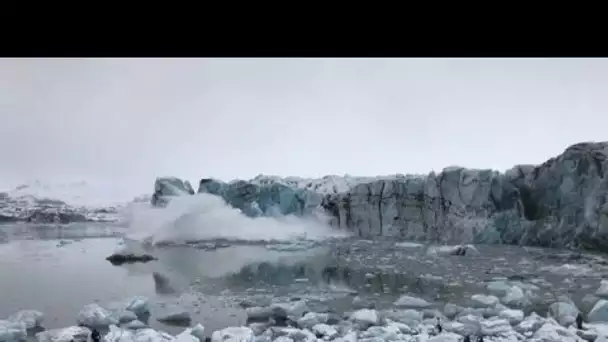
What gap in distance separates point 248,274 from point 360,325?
472mm

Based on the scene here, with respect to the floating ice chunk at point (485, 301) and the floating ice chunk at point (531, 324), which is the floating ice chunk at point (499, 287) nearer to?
the floating ice chunk at point (485, 301)

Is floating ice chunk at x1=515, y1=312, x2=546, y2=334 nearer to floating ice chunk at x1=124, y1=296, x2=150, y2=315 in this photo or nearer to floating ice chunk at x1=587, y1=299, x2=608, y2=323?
floating ice chunk at x1=587, y1=299, x2=608, y2=323

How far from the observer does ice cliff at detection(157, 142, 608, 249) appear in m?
1.82

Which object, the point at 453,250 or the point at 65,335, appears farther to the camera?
the point at 453,250

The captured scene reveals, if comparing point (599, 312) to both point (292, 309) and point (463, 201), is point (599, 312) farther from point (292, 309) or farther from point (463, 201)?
point (292, 309)

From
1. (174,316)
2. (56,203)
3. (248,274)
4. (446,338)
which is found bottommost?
(446,338)

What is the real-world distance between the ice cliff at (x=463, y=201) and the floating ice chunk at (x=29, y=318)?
0.75 m

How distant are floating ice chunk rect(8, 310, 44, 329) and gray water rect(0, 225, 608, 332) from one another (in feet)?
0.06

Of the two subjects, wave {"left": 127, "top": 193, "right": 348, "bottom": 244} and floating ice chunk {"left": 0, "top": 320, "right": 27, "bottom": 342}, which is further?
wave {"left": 127, "top": 193, "right": 348, "bottom": 244}

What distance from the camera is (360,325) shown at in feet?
5.85

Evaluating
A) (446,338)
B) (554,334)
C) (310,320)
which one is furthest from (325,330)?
(554,334)

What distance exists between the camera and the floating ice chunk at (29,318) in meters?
1.75

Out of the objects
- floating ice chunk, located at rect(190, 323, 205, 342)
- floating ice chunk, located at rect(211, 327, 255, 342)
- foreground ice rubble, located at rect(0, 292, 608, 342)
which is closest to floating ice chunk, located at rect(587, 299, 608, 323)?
foreground ice rubble, located at rect(0, 292, 608, 342)
